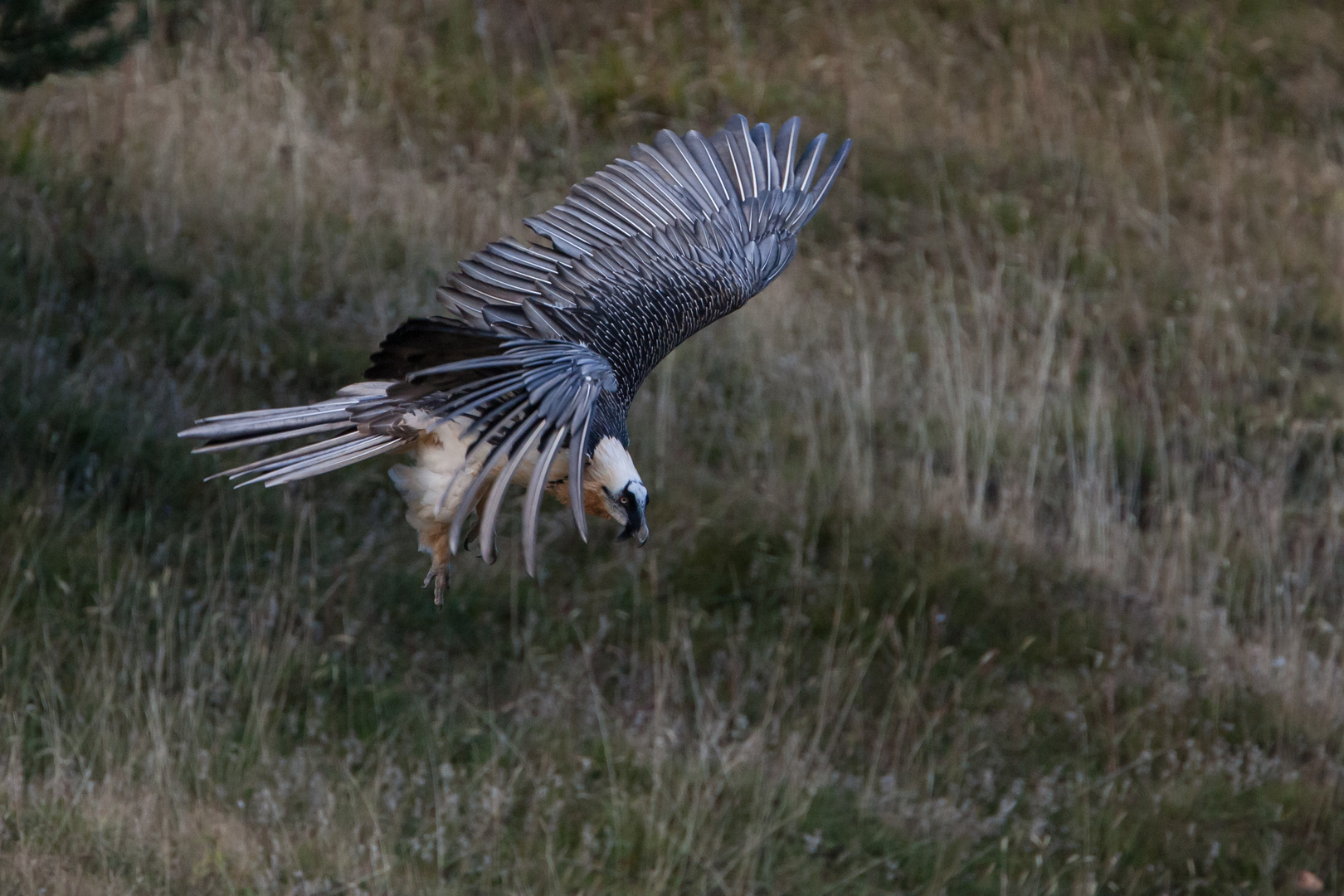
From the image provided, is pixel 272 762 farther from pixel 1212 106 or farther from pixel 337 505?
pixel 1212 106

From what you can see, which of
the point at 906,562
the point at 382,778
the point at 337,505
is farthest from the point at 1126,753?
the point at 337,505

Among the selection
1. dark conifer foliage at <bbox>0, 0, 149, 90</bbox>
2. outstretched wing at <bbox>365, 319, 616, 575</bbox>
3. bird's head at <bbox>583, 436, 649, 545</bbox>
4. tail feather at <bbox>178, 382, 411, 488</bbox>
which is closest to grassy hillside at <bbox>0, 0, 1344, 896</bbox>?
dark conifer foliage at <bbox>0, 0, 149, 90</bbox>

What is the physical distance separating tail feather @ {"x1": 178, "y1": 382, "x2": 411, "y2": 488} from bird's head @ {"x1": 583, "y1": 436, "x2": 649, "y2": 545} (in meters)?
0.40

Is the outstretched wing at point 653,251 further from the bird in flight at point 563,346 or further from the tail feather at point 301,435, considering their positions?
the tail feather at point 301,435

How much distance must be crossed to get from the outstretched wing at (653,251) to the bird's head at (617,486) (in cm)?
32

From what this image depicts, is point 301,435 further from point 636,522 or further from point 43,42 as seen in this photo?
point 43,42

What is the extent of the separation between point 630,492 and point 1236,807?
280 centimetres

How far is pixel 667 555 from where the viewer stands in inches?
194

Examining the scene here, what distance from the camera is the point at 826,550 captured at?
5121 millimetres

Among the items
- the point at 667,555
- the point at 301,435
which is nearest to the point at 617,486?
the point at 301,435

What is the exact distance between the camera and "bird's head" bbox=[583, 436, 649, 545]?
8.85ft

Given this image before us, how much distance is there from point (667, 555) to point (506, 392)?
2.49 metres

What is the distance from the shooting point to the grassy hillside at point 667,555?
3.84m

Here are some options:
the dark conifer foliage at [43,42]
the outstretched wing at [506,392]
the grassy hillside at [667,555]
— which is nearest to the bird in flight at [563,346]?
the outstretched wing at [506,392]
